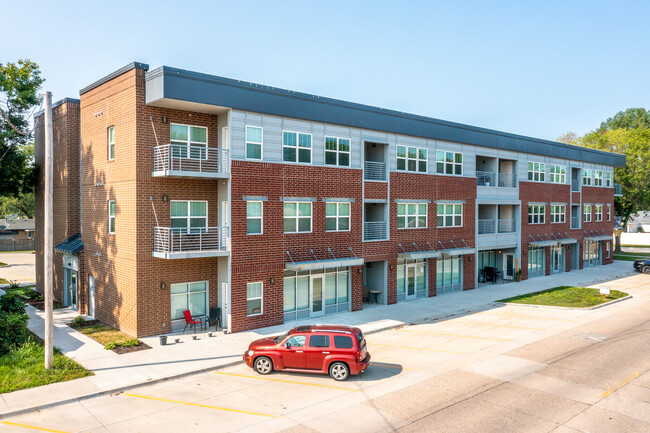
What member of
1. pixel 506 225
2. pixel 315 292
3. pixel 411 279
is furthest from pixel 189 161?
pixel 506 225

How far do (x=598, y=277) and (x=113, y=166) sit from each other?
39436 millimetres

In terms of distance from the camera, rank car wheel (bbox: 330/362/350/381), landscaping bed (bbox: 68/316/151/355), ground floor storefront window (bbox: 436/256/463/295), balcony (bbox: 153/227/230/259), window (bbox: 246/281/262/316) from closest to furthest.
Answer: car wheel (bbox: 330/362/350/381) → landscaping bed (bbox: 68/316/151/355) → balcony (bbox: 153/227/230/259) → window (bbox: 246/281/262/316) → ground floor storefront window (bbox: 436/256/463/295)

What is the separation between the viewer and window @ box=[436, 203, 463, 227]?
32.0m

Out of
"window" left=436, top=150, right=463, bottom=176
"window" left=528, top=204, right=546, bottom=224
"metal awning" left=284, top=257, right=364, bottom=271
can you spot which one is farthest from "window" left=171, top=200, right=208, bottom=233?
"window" left=528, top=204, right=546, bottom=224

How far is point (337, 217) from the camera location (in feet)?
84.6

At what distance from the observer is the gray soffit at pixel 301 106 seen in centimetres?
1969

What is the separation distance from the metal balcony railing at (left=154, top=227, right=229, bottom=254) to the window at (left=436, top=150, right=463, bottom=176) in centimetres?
1668

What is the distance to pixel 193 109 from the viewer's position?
70.4 feet

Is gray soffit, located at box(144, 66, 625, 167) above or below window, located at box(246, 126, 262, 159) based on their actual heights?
above

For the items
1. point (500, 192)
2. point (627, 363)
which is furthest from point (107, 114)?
point (500, 192)

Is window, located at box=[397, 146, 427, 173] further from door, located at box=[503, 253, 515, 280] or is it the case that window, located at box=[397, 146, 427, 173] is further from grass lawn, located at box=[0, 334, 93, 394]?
grass lawn, located at box=[0, 334, 93, 394]

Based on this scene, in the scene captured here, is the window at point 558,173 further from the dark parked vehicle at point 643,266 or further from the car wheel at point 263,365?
the car wheel at point 263,365

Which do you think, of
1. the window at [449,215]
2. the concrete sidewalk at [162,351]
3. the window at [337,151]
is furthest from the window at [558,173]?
the window at [337,151]

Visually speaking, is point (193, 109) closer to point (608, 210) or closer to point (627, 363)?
point (627, 363)
